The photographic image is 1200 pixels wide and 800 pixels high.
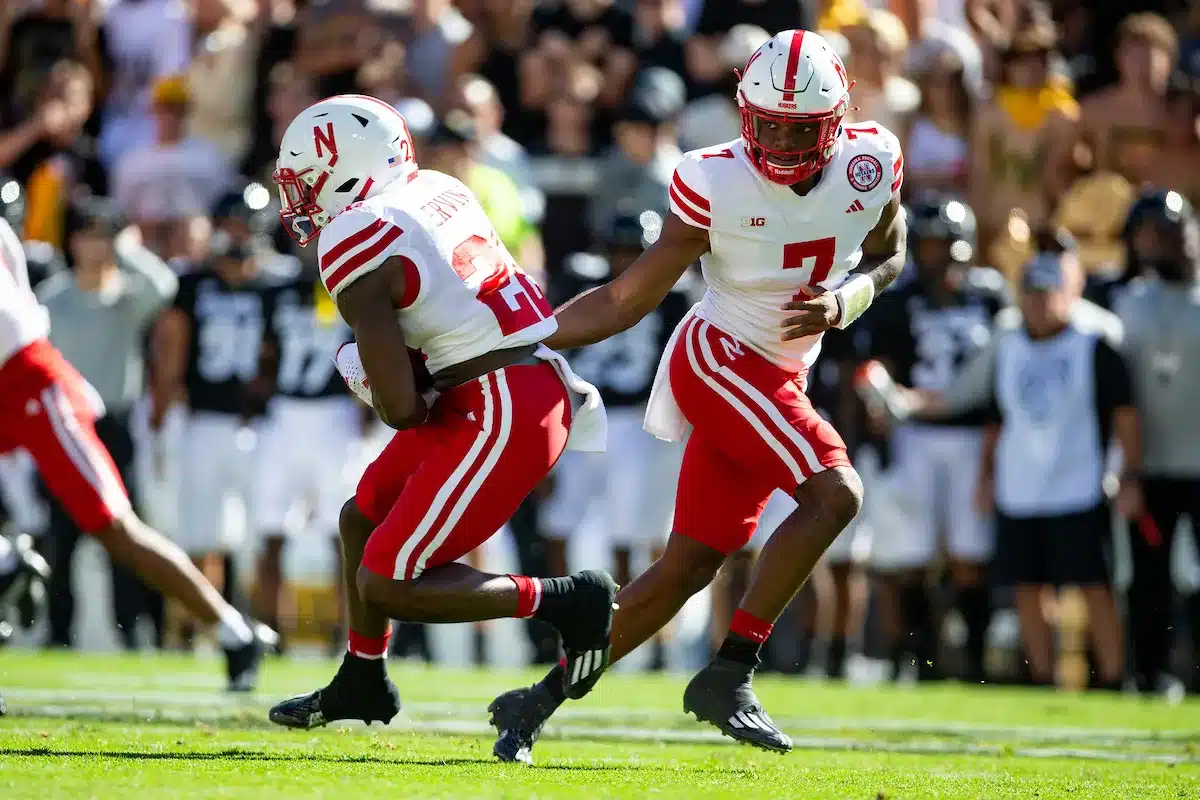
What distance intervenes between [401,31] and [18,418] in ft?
18.9

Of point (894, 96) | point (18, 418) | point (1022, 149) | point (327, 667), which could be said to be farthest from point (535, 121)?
point (18, 418)

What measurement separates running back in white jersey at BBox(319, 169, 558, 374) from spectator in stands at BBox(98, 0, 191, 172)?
7200mm

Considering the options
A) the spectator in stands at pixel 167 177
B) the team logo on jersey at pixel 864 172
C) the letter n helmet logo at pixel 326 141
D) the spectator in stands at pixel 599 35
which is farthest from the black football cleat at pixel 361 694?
the spectator in stands at pixel 599 35

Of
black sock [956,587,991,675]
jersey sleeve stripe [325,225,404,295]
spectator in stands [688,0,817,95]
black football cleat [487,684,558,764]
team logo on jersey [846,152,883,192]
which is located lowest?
black sock [956,587,991,675]

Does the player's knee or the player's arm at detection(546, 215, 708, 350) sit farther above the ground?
the player's arm at detection(546, 215, 708, 350)

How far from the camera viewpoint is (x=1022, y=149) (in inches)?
416

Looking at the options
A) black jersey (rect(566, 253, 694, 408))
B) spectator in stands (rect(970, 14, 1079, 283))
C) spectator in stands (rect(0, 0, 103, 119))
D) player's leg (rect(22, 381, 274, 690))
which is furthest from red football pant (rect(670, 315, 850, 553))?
spectator in stands (rect(0, 0, 103, 119))

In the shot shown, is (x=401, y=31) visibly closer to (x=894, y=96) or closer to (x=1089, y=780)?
(x=894, y=96)

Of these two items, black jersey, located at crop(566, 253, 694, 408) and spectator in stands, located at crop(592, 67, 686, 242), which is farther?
spectator in stands, located at crop(592, 67, 686, 242)

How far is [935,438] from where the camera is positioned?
980cm

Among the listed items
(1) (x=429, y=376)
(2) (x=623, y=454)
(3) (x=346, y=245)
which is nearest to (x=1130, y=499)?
(2) (x=623, y=454)

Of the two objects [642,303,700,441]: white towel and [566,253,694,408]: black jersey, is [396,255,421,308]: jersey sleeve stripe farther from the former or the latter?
[566,253,694,408]: black jersey

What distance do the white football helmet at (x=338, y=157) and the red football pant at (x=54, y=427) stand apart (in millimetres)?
1718

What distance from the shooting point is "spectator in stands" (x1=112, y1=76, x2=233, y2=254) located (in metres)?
11.4
